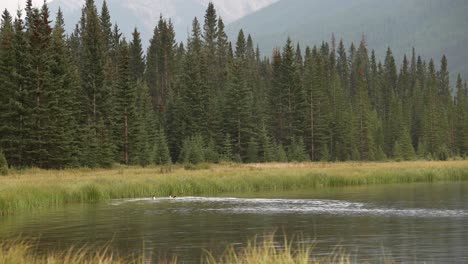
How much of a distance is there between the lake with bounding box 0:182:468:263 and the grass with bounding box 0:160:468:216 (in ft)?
5.37

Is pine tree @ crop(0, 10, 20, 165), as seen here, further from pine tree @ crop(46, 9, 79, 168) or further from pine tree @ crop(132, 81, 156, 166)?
pine tree @ crop(132, 81, 156, 166)

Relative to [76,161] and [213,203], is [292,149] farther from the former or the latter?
[213,203]

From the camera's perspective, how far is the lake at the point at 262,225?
2309 cm

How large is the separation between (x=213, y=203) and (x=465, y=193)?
17.6 metres

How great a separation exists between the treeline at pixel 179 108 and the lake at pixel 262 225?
950 inches

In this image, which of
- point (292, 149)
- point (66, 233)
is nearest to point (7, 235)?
point (66, 233)

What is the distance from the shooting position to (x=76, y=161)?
62156 mm

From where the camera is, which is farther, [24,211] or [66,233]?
[24,211]

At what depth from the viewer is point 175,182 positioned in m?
46.2

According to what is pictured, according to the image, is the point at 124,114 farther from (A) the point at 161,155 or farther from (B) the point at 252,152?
(B) the point at 252,152

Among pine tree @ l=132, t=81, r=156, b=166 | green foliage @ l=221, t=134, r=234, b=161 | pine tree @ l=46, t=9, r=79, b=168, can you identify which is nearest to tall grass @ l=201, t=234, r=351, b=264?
pine tree @ l=46, t=9, r=79, b=168

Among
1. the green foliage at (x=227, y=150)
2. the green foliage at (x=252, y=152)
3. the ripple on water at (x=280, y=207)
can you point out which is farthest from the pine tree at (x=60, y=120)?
the green foliage at (x=252, y=152)

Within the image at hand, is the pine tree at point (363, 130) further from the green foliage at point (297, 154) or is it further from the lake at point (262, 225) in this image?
the lake at point (262, 225)

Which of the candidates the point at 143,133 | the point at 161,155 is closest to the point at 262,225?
the point at 161,155
